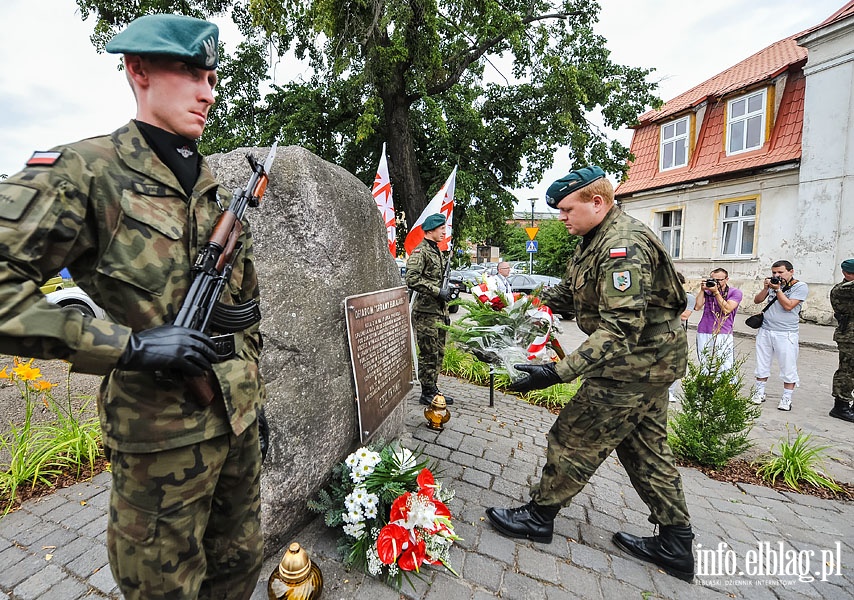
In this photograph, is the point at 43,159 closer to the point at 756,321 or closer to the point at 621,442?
the point at 621,442

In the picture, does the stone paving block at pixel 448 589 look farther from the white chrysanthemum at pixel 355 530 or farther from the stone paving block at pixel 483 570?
the white chrysanthemum at pixel 355 530

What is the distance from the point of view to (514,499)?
2869 millimetres

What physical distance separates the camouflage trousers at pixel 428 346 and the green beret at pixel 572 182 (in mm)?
2602

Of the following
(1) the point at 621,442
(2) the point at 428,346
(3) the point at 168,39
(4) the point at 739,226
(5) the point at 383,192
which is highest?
(4) the point at 739,226

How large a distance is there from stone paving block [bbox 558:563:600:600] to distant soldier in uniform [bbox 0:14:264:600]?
5.33ft

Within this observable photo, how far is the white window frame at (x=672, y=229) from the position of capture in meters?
15.1

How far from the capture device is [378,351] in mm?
2811

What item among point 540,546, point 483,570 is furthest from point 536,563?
point 483,570

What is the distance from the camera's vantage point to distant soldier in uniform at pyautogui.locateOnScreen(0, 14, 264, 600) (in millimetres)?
974

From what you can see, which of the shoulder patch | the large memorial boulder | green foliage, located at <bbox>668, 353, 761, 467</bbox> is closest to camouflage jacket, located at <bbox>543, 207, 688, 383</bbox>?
the large memorial boulder

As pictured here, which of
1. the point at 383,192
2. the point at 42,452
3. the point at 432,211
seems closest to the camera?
the point at 42,452

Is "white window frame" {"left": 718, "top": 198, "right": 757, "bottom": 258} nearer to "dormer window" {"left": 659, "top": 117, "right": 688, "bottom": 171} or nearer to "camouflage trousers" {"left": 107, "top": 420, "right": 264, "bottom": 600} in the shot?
"dormer window" {"left": 659, "top": 117, "right": 688, "bottom": 171}

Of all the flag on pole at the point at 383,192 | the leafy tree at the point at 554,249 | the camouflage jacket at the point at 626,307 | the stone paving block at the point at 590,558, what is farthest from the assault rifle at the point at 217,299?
the leafy tree at the point at 554,249

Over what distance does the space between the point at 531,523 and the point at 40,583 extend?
2.43m
